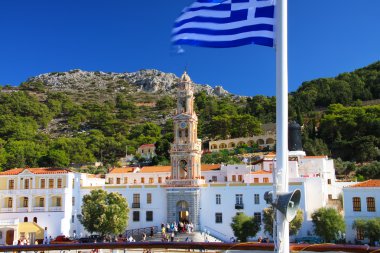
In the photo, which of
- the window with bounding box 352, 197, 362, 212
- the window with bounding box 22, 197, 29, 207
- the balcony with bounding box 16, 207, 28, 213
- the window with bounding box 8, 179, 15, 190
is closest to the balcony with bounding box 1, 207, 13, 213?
the balcony with bounding box 16, 207, 28, 213

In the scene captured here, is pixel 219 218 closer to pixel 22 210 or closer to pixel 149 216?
pixel 149 216

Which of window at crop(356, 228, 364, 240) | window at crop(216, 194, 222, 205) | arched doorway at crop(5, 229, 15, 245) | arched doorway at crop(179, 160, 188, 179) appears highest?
arched doorway at crop(179, 160, 188, 179)

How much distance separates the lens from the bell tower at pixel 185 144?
150 ft

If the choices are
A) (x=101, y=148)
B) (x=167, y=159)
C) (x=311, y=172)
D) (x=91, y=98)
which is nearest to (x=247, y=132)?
(x=167, y=159)

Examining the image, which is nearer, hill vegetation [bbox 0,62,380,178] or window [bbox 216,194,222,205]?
window [bbox 216,194,222,205]

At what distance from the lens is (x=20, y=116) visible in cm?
11388

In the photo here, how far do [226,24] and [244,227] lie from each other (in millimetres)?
31788

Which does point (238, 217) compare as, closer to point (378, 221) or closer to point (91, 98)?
point (378, 221)

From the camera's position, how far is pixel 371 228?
108 feet

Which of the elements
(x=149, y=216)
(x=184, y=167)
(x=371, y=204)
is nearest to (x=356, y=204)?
(x=371, y=204)

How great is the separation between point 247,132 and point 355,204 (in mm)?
55560

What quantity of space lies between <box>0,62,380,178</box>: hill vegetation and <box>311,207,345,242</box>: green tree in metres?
24.0

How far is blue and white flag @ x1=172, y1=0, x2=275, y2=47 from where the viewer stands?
8633 millimetres

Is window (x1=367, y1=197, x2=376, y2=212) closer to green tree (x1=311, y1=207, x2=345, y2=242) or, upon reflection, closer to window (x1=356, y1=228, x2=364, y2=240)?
window (x1=356, y1=228, x2=364, y2=240)
